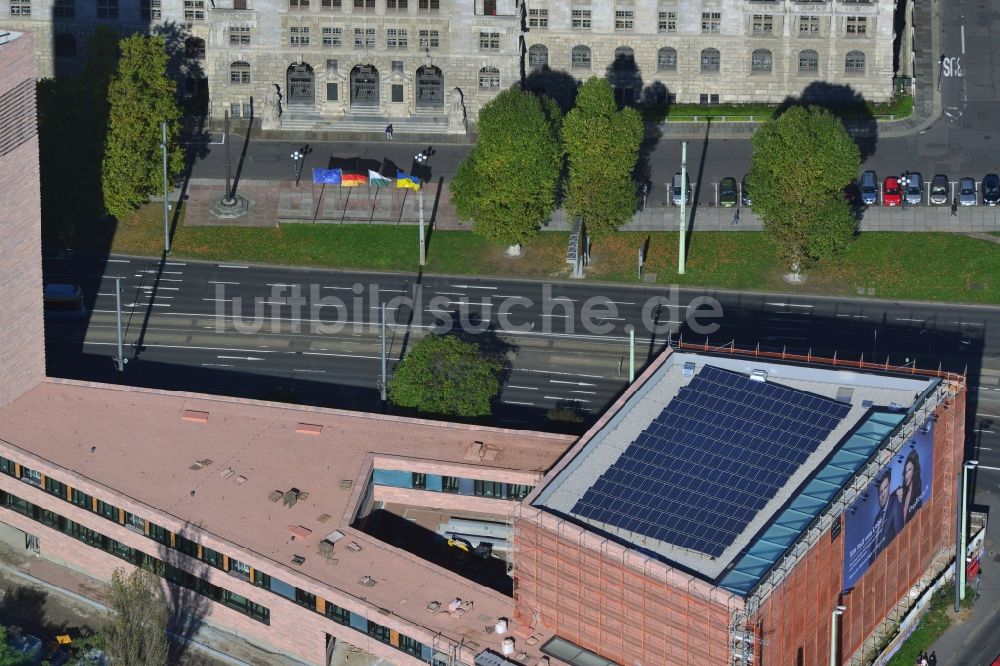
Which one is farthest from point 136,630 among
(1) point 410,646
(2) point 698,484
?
(2) point 698,484

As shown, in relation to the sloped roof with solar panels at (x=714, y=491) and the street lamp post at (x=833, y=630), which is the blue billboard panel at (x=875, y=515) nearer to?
the sloped roof with solar panels at (x=714, y=491)

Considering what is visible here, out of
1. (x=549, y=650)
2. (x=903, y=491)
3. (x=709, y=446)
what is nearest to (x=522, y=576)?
(x=549, y=650)

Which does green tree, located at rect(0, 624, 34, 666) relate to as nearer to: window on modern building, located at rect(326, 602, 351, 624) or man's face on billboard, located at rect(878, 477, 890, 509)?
window on modern building, located at rect(326, 602, 351, 624)

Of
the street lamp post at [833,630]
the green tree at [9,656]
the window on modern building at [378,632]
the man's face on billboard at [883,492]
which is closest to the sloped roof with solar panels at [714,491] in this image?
the man's face on billboard at [883,492]

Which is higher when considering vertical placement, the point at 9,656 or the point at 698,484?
the point at 698,484

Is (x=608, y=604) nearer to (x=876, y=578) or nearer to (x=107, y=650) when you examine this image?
(x=876, y=578)

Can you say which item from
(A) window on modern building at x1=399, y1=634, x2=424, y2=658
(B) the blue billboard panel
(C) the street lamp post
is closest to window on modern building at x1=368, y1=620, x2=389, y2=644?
(A) window on modern building at x1=399, y1=634, x2=424, y2=658

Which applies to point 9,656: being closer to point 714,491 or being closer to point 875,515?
point 714,491

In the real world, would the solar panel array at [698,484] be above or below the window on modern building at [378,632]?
above
